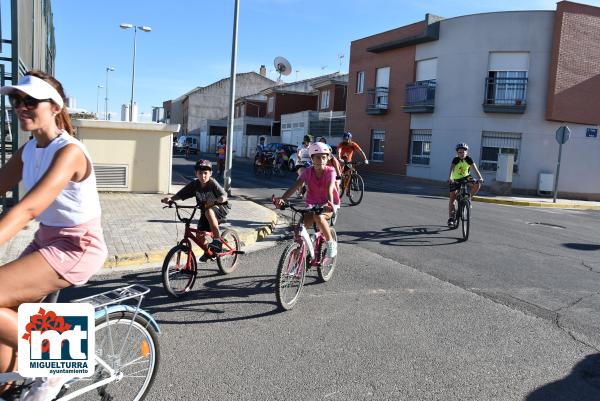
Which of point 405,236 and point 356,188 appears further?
point 356,188

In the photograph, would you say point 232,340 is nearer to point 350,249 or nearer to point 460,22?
point 350,249

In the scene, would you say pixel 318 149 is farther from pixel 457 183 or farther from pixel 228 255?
pixel 457 183

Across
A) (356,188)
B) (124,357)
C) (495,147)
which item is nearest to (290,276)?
(124,357)

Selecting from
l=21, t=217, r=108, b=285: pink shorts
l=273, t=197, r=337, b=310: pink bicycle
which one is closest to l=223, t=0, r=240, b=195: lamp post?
l=273, t=197, r=337, b=310: pink bicycle

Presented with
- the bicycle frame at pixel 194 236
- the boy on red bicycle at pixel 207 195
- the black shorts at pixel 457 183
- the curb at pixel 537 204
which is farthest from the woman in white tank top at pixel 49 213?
the curb at pixel 537 204

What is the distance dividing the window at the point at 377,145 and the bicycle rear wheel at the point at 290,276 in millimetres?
26268

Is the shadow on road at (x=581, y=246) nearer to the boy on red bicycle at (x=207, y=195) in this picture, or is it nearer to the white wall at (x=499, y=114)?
the boy on red bicycle at (x=207, y=195)

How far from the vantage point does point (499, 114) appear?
24.0 metres

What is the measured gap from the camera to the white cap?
243 centimetres

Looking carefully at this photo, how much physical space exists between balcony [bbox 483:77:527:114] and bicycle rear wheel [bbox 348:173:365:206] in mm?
12998

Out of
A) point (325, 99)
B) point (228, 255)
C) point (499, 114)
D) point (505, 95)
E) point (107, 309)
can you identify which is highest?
point (325, 99)

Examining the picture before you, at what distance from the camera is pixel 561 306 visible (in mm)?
5660

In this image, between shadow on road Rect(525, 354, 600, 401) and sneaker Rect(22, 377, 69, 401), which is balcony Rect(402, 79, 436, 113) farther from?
sneaker Rect(22, 377, 69, 401)

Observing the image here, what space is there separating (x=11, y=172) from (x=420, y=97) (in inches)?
1040
